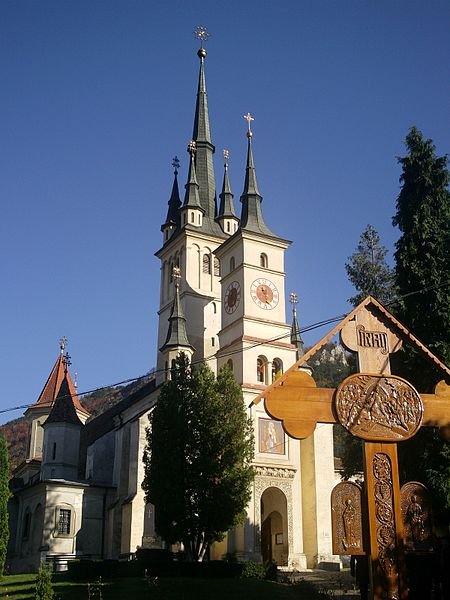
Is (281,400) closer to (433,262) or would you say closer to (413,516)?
(413,516)

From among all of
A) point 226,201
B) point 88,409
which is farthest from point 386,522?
point 88,409

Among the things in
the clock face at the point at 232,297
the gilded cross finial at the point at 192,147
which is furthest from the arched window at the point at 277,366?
the gilded cross finial at the point at 192,147

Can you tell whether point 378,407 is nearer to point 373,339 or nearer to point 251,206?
point 373,339

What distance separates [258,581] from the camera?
2783 cm

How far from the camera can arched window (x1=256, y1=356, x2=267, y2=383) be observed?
4450 cm

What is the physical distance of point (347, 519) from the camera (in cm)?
1145

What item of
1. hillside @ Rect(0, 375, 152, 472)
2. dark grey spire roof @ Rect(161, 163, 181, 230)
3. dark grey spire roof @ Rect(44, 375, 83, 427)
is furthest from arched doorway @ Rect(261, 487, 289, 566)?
hillside @ Rect(0, 375, 152, 472)

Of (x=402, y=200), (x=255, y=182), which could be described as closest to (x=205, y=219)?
(x=255, y=182)

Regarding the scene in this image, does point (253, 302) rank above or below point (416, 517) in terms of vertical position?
above

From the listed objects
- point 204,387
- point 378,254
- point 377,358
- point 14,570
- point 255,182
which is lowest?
point 14,570

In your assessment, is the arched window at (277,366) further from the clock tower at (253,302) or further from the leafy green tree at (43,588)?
the leafy green tree at (43,588)

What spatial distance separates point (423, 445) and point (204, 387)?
1396 centimetres

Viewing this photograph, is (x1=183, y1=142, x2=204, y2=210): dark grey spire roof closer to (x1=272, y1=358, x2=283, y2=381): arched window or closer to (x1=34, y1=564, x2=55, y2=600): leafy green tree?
(x1=272, y1=358, x2=283, y2=381): arched window

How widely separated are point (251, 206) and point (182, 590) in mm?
31565
